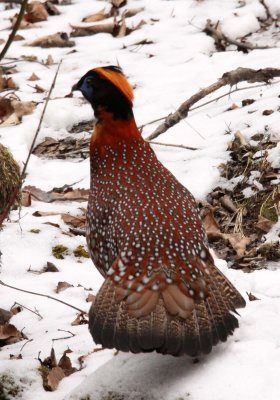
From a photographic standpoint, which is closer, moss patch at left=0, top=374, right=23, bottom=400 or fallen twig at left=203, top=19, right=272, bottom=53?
moss patch at left=0, top=374, right=23, bottom=400

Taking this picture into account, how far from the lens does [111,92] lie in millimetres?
4176

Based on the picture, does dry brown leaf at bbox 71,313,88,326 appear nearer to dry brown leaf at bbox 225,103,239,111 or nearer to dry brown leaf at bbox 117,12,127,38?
dry brown leaf at bbox 225,103,239,111

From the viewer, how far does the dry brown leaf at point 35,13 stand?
9.65 m

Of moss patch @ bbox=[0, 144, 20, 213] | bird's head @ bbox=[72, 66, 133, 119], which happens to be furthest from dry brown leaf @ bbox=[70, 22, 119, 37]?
bird's head @ bbox=[72, 66, 133, 119]

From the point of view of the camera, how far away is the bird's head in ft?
13.6

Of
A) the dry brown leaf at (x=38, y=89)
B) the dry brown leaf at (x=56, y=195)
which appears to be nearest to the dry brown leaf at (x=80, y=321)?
the dry brown leaf at (x=56, y=195)

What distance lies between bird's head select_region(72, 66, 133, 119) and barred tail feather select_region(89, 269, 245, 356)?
115cm

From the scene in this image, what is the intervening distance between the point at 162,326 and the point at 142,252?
48 centimetres

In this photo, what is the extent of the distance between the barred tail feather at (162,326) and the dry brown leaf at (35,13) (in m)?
6.92

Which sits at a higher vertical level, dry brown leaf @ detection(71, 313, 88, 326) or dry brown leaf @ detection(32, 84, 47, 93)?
dry brown leaf @ detection(32, 84, 47, 93)

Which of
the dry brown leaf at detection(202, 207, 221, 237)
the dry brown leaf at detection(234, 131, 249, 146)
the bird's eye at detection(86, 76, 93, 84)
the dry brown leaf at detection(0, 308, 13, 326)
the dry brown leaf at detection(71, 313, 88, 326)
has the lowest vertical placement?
the dry brown leaf at detection(202, 207, 221, 237)

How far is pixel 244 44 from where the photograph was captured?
8.34 metres

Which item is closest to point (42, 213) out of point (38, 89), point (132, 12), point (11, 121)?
point (11, 121)

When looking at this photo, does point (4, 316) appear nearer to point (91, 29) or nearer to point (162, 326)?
point (162, 326)
